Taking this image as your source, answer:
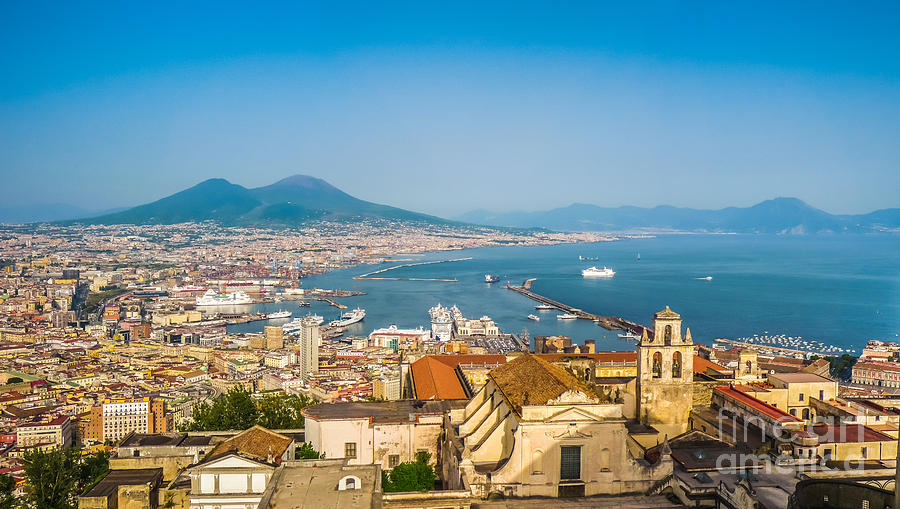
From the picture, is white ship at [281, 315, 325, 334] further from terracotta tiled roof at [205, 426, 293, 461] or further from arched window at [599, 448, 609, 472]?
arched window at [599, 448, 609, 472]

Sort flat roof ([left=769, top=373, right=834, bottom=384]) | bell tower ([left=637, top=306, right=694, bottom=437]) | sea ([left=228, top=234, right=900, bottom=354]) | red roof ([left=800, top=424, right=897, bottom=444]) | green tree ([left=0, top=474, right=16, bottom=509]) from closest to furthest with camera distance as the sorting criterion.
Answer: red roof ([left=800, top=424, right=897, bottom=444]), bell tower ([left=637, top=306, right=694, bottom=437]), green tree ([left=0, top=474, right=16, bottom=509]), flat roof ([left=769, top=373, right=834, bottom=384]), sea ([left=228, top=234, right=900, bottom=354])

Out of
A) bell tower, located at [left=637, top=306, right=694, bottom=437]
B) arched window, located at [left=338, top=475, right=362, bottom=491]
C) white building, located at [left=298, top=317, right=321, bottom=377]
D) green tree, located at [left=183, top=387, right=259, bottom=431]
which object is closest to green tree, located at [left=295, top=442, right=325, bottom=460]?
green tree, located at [left=183, top=387, right=259, bottom=431]

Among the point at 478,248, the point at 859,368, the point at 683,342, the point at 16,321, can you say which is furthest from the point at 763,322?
the point at 478,248

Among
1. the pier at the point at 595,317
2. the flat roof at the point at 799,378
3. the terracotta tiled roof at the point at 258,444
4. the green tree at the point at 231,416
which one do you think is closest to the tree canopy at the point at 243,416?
the green tree at the point at 231,416

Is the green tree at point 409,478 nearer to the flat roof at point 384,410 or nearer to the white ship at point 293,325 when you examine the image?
the flat roof at point 384,410

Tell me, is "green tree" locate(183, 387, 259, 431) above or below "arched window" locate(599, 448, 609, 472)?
below

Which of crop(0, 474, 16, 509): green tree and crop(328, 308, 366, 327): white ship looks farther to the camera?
crop(328, 308, 366, 327): white ship
